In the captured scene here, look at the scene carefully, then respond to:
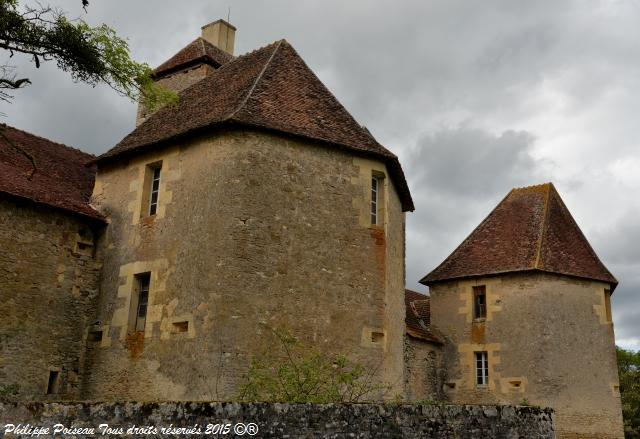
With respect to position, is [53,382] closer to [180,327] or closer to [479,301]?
[180,327]

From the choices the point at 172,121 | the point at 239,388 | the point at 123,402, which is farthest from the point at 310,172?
the point at 123,402

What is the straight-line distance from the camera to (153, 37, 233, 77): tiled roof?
70.3ft

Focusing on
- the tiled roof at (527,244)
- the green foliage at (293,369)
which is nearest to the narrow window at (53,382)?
the green foliage at (293,369)

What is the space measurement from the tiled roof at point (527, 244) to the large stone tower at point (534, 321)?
37 mm

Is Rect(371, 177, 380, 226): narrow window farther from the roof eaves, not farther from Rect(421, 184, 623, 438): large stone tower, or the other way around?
Rect(421, 184, 623, 438): large stone tower

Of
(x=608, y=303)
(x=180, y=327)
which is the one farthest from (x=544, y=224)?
(x=180, y=327)

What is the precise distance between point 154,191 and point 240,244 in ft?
9.82

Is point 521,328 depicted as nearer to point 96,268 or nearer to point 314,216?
point 314,216

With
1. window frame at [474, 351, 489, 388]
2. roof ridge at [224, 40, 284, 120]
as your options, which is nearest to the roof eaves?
roof ridge at [224, 40, 284, 120]

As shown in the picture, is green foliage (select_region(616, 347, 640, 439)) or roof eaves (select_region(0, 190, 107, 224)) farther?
green foliage (select_region(616, 347, 640, 439))

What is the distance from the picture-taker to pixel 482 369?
1836cm

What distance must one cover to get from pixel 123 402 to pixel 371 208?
8.17m

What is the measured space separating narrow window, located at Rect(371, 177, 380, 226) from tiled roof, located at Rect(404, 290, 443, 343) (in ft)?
16.3

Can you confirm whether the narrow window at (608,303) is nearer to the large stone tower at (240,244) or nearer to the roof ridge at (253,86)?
the large stone tower at (240,244)
